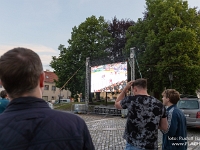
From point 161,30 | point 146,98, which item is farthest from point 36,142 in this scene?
point 161,30

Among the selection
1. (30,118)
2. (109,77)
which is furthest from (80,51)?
(30,118)

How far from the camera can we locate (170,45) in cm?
2080

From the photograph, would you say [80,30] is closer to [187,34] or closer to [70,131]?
[187,34]

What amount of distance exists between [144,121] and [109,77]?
15.4 m

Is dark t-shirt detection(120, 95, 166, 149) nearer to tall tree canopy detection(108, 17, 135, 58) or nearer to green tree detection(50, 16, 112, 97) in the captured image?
green tree detection(50, 16, 112, 97)

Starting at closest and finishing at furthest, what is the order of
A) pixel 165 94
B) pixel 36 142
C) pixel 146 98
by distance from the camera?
pixel 36 142, pixel 146 98, pixel 165 94

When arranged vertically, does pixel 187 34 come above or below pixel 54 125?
above

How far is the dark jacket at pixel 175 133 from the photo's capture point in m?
3.34

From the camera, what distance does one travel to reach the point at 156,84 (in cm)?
2198

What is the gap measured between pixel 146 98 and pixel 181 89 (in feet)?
61.4

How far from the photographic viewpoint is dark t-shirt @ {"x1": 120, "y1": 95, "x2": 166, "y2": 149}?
3105 millimetres

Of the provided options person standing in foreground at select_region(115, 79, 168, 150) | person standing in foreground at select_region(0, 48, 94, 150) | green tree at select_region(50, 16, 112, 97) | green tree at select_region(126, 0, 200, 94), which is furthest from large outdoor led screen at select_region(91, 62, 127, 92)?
person standing in foreground at select_region(0, 48, 94, 150)

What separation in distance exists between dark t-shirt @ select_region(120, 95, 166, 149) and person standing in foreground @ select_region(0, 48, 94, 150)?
74.9 inches

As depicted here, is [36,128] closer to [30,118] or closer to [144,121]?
[30,118]
